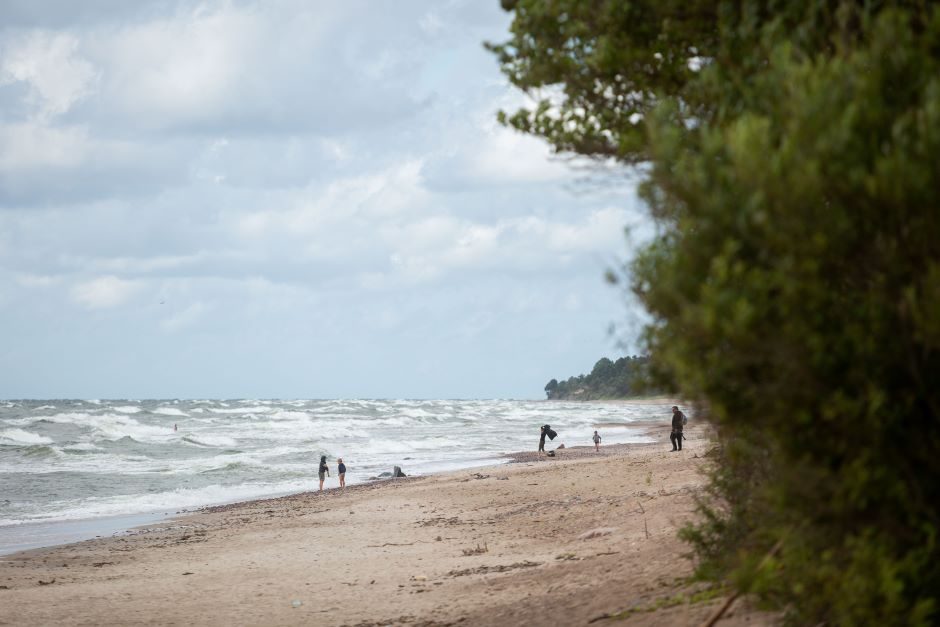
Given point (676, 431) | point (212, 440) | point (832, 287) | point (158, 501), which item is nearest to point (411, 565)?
point (832, 287)

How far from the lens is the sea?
28.0 m

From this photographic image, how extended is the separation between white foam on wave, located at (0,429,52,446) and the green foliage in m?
58.1

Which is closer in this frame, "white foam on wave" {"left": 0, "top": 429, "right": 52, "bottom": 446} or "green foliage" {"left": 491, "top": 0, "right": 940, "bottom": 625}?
"green foliage" {"left": 491, "top": 0, "right": 940, "bottom": 625}

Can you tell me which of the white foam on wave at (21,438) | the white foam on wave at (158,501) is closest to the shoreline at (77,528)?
the white foam on wave at (158,501)

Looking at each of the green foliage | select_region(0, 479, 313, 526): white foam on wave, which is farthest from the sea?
the green foliage

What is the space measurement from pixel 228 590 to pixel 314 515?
30.8 feet

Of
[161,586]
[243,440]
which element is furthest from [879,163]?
[243,440]

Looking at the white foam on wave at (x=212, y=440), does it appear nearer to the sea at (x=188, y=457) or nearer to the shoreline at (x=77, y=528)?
the sea at (x=188, y=457)

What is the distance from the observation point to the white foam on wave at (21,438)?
5638 centimetres

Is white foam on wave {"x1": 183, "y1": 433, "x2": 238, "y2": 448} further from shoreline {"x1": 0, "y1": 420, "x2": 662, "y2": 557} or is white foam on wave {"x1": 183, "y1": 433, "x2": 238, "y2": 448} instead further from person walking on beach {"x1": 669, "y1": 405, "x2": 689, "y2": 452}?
person walking on beach {"x1": 669, "y1": 405, "x2": 689, "y2": 452}

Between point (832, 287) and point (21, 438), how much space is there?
63.8m

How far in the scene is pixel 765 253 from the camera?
13.9 feet

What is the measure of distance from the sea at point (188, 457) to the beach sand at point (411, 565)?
4330 millimetres

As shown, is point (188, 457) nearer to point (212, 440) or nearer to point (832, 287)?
point (212, 440)
